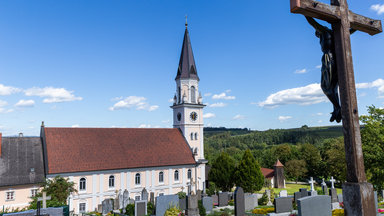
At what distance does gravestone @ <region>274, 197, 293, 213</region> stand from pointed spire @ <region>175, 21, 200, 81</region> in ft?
74.5

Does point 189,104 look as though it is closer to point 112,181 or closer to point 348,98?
point 112,181

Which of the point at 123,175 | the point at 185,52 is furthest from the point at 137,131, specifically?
the point at 185,52

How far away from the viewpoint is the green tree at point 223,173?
1427 inches

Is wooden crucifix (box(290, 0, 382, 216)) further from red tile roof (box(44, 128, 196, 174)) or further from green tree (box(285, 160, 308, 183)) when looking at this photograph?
green tree (box(285, 160, 308, 183))

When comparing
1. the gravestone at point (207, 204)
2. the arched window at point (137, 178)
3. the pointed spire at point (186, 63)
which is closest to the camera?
the gravestone at point (207, 204)

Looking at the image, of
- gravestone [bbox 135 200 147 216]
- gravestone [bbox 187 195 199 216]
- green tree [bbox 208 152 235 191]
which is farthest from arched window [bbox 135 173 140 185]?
gravestone [bbox 187 195 199 216]

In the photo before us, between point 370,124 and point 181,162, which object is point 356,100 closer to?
point 370,124

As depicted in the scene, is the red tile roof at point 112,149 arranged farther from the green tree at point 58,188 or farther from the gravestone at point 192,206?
the gravestone at point 192,206

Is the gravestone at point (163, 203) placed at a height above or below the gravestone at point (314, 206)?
below

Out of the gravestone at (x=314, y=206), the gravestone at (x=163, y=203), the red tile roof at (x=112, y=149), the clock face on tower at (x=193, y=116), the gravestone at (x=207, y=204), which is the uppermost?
the clock face on tower at (x=193, y=116)

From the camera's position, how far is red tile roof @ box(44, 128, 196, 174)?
2875 centimetres

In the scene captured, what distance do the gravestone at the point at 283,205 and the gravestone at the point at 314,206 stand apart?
9.23m

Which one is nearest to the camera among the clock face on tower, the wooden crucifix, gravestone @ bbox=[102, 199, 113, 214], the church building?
the wooden crucifix

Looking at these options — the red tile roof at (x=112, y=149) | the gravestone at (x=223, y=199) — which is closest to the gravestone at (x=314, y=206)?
the gravestone at (x=223, y=199)
